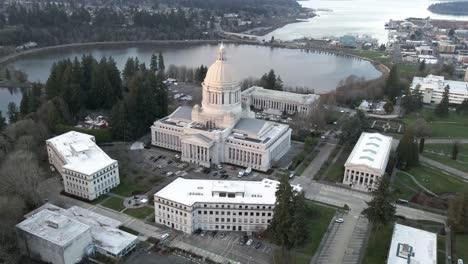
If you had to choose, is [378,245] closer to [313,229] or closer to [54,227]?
[313,229]

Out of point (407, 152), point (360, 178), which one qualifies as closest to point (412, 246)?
point (360, 178)

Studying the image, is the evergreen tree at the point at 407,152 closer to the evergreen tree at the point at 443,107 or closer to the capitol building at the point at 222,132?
the capitol building at the point at 222,132

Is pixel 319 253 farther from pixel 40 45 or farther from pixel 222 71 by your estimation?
pixel 40 45

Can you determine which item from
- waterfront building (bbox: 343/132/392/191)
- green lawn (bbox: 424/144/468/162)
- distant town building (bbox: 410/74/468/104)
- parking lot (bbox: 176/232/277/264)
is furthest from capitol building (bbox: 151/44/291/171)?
distant town building (bbox: 410/74/468/104)

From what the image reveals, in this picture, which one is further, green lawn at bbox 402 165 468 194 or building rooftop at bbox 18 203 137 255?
green lawn at bbox 402 165 468 194

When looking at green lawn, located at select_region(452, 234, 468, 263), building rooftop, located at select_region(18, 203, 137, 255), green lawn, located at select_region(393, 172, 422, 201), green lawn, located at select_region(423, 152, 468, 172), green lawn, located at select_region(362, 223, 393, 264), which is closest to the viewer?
building rooftop, located at select_region(18, 203, 137, 255)

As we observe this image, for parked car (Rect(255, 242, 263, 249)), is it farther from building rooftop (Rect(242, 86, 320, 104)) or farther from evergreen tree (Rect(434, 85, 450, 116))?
evergreen tree (Rect(434, 85, 450, 116))
